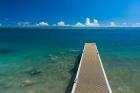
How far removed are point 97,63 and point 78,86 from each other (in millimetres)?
8020

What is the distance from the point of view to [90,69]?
20.7 m

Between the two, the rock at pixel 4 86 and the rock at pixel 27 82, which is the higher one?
the rock at pixel 4 86

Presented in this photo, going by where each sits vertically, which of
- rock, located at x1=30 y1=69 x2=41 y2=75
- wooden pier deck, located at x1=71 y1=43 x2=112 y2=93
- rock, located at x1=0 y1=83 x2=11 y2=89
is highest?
wooden pier deck, located at x1=71 y1=43 x2=112 y2=93

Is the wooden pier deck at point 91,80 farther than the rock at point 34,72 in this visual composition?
No

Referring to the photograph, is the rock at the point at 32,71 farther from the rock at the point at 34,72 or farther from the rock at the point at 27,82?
the rock at the point at 27,82

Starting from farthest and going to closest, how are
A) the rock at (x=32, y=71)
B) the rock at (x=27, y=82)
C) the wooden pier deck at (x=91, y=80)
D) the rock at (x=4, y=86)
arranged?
the rock at (x=32, y=71) < the rock at (x=27, y=82) < the rock at (x=4, y=86) < the wooden pier deck at (x=91, y=80)

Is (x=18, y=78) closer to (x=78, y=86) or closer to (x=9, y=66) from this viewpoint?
(x=9, y=66)

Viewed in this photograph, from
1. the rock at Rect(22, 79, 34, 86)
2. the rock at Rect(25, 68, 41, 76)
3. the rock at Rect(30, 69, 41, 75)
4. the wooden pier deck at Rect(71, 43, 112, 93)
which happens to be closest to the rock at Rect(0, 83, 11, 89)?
the rock at Rect(22, 79, 34, 86)

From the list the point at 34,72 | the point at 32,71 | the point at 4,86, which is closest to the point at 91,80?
the point at 4,86

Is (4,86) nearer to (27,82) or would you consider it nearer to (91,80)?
(27,82)

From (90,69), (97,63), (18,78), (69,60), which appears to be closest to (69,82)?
(90,69)

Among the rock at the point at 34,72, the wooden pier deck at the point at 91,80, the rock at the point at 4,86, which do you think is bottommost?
the rock at the point at 34,72

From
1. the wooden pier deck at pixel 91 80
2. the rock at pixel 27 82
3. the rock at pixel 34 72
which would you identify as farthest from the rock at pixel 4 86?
the wooden pier deck at pixel 91 80

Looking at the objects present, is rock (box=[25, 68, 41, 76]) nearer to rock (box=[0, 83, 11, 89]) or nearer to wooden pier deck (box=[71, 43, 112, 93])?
rock (box=[0, 83, 11, 89])
